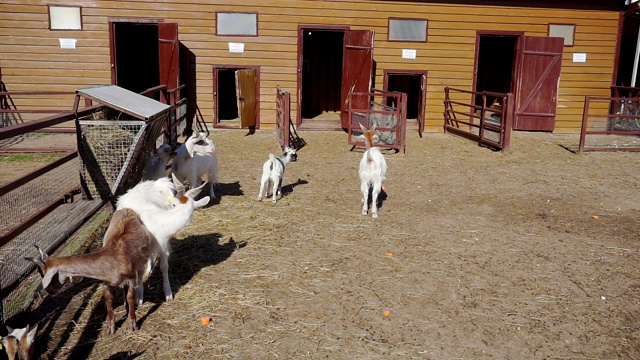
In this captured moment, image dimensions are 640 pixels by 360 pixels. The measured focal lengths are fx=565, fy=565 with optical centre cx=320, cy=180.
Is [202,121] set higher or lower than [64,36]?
lower

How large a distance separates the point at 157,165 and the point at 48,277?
3229 mm

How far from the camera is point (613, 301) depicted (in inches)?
199

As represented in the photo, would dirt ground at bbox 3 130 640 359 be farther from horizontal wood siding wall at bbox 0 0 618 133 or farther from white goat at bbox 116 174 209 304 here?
horizontal wood siding wall at bbox 0 0 618 133

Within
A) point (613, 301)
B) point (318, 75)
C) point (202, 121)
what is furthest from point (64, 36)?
point (613, 301)

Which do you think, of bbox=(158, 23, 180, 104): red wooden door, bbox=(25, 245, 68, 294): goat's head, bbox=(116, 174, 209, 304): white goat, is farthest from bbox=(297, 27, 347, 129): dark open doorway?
bbox=(25, 245, 68, 294): goat's head

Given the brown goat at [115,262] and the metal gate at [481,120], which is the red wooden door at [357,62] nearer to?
the metal gate at [481,120]

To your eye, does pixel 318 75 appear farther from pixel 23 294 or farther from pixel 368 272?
pixel 23 294

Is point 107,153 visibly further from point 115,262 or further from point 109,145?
point 115,262

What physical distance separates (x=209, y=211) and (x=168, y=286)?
267 centimetres

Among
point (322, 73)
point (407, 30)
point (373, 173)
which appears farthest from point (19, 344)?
point (322, 73)

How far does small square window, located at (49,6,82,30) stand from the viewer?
43.4 feet

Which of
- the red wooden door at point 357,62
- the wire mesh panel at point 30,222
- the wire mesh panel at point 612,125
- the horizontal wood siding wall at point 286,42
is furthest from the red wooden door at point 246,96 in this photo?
the wire mesh panel at point 612,125

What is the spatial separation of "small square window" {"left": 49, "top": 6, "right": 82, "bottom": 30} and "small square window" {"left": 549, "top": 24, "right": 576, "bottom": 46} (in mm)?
11797

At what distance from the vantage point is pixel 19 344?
11.6 ft
